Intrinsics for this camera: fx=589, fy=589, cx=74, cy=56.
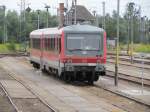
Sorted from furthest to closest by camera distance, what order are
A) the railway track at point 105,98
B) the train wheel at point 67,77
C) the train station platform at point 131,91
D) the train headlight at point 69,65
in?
the train wheel at point 67,77, the train headlight at point 69,65, the train station platform at point 131,91, the railway track at point 105,98

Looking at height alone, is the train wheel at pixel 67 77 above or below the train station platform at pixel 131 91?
above

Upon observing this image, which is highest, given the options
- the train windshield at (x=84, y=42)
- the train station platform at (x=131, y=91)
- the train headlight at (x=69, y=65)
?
the train windshield at (x=84, y=42)

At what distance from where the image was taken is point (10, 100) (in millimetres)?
21719

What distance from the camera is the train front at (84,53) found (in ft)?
96.3

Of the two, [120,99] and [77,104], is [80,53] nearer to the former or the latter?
[120,99]

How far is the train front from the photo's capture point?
29.3m

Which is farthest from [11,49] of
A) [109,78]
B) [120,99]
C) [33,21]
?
[120,99]

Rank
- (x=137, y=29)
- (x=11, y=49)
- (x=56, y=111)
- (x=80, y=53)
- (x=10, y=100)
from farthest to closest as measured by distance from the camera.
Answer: (x=137, y=29)
(x=11, y=49)
(x=80, y=53)
(x=10, y=100)
(x=56, y=111)

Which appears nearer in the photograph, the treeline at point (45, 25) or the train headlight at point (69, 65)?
the train headlight at point (69, 65)

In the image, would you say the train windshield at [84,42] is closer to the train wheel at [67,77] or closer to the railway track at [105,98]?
the train wheel at [67,77]

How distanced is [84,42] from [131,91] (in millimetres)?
4596

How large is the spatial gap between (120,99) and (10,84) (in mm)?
8422

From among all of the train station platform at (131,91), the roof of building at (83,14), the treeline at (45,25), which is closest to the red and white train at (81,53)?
the train station platform at (131,91)

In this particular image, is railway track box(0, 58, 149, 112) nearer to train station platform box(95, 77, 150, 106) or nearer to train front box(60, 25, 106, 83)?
train station platform box(95, 77, 150, 106)
